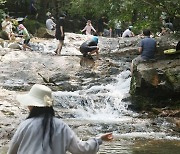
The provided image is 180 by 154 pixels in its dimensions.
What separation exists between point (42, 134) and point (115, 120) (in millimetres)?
8936

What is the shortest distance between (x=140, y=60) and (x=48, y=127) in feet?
37.6

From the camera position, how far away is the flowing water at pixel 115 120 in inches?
351

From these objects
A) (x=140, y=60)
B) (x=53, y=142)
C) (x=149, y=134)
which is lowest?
(x=149, y=134)

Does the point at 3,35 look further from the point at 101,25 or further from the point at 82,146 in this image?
the point at 82,146

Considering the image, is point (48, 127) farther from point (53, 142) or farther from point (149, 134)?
point (149, 134)

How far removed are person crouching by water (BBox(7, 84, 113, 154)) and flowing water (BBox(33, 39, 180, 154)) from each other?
465 cm

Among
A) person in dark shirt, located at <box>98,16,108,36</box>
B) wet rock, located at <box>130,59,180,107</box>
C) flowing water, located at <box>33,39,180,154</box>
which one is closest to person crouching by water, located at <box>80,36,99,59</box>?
flowing water, located at <box>33,39,180,154</box>

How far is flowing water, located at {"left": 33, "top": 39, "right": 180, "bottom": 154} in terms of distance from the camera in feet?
29.2

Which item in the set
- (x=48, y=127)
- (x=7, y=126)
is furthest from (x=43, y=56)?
(x=48, y=127)

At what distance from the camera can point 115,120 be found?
486 inches

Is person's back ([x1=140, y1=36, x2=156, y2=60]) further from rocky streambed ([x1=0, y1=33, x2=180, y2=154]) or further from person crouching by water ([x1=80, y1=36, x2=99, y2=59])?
person crouching by water ([x1=80, y1=36, x2=99, y2=59])

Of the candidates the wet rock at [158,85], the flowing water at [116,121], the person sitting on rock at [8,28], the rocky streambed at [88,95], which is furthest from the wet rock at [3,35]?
the wet rock at [158,85]

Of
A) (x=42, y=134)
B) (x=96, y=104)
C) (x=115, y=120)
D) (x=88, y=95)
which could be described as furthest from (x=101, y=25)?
(x=42, y=134)

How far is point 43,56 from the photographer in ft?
62.2
